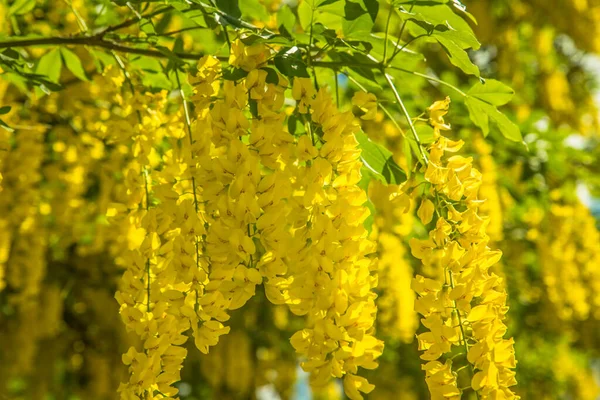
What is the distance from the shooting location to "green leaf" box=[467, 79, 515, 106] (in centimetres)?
133

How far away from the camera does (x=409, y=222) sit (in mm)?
2750

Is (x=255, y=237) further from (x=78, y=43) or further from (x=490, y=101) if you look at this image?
(x=78, y=43)

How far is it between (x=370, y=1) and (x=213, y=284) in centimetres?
51

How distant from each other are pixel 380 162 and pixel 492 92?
0.24 meters

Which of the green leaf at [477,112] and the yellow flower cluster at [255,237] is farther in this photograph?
the green leaf at [477,112]

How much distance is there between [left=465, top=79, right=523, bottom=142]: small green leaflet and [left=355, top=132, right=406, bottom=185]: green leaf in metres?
0.18

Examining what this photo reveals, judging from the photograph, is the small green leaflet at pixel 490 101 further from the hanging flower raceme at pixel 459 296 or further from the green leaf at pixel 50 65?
the green leaf at pixel 50 65

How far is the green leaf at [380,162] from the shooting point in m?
1.38

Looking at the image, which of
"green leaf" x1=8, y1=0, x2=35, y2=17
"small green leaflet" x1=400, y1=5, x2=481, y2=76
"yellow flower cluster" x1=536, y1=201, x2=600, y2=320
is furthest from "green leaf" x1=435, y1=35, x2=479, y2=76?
"yellow flower cluster" x1=536, y1=201, x2=600, y2=320

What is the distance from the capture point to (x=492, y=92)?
1.35 metres

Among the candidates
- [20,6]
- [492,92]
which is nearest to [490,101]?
[492,92]

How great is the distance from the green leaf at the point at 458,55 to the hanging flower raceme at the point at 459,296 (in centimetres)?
16

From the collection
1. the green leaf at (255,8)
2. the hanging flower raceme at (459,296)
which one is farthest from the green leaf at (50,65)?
the hanging flower raceme at (459,296)

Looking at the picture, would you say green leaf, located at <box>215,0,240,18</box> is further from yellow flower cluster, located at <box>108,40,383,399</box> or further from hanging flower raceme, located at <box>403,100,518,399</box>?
hanging flower raceme, located at <box>403,100,518,399</box>
